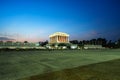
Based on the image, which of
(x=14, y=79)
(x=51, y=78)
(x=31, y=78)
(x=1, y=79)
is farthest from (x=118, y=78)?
(x=1, y=79)

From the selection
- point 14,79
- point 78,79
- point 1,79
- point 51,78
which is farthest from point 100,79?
point 1,79

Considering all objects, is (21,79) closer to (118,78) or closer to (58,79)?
(58,79)

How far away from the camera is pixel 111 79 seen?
9891mm

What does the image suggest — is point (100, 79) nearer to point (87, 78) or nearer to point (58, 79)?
point (87, 78)

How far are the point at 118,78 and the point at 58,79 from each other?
3.54 metres

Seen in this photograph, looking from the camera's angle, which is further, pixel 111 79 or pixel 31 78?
pixel 31 78

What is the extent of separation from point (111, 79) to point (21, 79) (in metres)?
5.30

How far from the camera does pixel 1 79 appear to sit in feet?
34.1

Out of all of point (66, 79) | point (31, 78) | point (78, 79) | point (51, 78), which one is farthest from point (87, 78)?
point (31, 78)

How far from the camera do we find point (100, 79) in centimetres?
988

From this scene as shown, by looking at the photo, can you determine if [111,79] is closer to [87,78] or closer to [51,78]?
[87,78]

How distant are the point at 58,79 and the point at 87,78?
1.72 metres

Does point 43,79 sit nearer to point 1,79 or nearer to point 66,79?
point 66,79

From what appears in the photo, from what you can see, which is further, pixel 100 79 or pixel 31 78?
pixel 31 78
